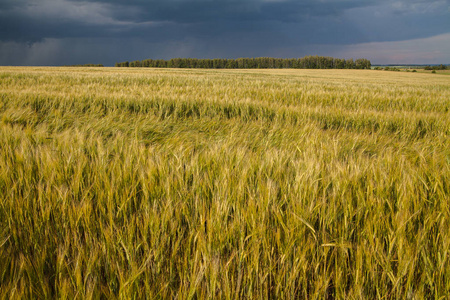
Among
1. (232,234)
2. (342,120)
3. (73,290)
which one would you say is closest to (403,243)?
(232,234)

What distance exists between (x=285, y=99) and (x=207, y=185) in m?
4.26

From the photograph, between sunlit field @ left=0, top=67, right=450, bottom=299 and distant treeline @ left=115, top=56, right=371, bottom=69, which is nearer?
sunlit field @ left=0, top=67, right=450, bottom=299

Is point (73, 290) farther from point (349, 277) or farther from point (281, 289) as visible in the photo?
point (349, 277)

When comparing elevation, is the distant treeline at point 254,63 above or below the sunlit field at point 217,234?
above

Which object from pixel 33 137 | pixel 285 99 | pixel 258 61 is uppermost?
pixel 258 61

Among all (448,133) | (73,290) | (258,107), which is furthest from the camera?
(258,107)

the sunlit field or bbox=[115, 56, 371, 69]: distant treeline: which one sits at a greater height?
bbox=[115, 56, 371, 69]: distant treeline

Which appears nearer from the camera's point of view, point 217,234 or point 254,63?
point 217,234

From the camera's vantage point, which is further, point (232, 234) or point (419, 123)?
point (419, 123)

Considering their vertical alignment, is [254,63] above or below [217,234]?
above

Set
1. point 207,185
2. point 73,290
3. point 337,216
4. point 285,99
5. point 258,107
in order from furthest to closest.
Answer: point 285,99 < point 258,107 < point 207,185 < point 337,216 < point 73,290

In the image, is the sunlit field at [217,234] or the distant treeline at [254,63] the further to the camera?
the distant treeline at [254,63]

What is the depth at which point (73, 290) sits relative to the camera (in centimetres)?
75

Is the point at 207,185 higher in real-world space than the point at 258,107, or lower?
lower
